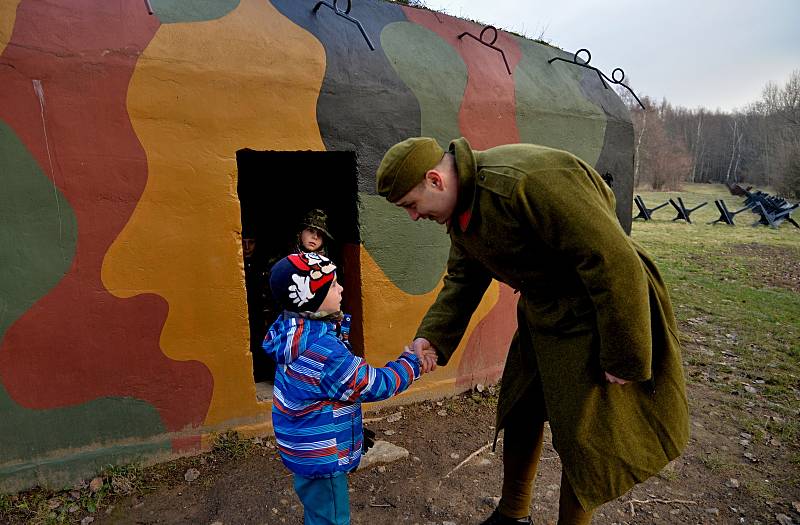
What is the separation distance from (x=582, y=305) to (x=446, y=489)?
5.55 feet

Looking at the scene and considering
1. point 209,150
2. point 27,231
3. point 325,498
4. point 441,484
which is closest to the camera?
point 325,498

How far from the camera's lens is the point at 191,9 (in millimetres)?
2752

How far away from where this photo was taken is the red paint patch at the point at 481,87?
3.64m

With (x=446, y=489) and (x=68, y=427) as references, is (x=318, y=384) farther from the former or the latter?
(x=68, y=427)

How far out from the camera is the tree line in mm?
34438

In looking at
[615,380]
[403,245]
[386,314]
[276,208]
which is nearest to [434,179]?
[615,380]

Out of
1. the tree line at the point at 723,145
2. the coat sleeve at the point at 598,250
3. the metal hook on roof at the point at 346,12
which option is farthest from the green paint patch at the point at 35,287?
the tree line at the point at 723,145

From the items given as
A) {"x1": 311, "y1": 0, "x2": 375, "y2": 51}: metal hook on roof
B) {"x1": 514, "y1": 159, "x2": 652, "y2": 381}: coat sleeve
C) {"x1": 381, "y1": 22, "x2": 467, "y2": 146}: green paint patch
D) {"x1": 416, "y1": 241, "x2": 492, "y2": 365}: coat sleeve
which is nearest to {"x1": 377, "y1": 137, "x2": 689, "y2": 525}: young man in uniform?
{"x1": 514, "y1": 159, "x2": 652, "y2": 381}: coat sleeve

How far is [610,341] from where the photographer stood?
1555mm

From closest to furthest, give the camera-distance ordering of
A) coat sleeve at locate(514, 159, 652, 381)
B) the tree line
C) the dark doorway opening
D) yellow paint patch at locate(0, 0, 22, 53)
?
coat sleeve at locate(514, 159, 652, 381) → yellow paint patch at locate(0, 0, 22, 53) → the dark doorway opening → the tree line

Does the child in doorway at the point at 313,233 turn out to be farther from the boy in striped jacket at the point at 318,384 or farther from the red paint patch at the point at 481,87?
the boy in striped jacket at the point at 318,384

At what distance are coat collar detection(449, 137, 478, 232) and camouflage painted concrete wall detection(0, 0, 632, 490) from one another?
5.10ft

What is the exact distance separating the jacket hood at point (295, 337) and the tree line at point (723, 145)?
3091 centimetres

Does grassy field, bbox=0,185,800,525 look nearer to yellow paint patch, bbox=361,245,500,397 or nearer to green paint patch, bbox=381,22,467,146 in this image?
yellow paint patch, bbox=361,245,500,397
